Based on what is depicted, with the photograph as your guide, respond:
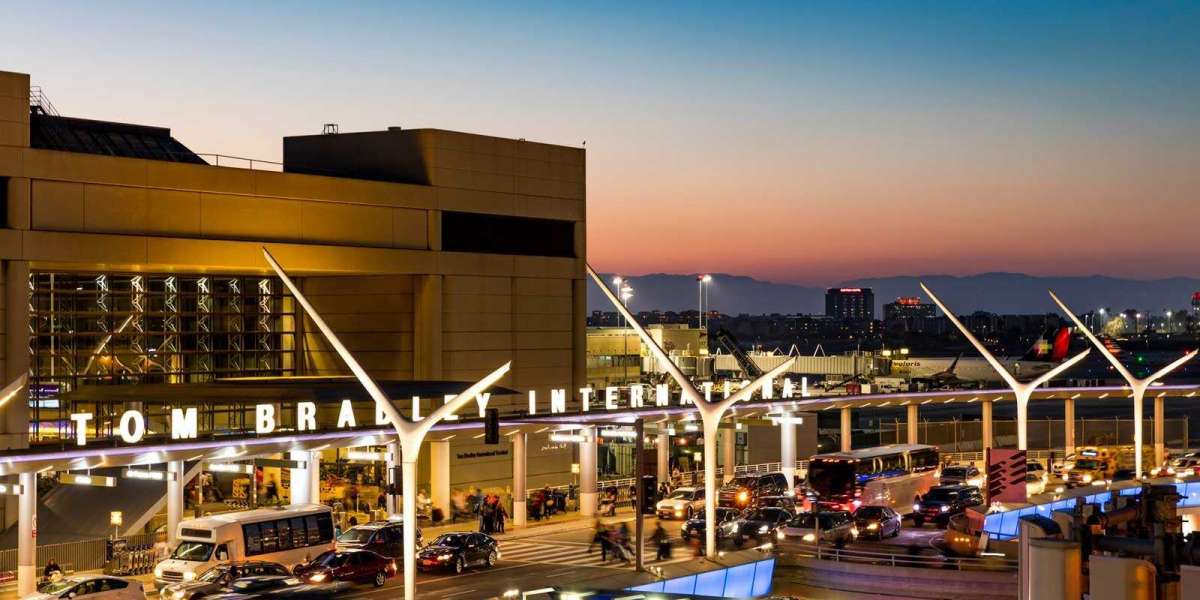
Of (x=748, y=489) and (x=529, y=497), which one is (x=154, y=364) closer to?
(x=529, y=497)

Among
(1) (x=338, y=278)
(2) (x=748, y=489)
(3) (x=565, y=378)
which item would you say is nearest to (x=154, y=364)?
(1) (x=338, y=278)

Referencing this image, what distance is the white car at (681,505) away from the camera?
70.4 meters

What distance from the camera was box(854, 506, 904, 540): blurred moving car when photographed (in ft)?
198

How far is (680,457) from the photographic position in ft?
365

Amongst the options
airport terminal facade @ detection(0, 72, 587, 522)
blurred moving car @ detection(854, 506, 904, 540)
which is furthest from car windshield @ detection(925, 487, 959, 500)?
airport terminal facade @ detection(0, 72, 587, 522)

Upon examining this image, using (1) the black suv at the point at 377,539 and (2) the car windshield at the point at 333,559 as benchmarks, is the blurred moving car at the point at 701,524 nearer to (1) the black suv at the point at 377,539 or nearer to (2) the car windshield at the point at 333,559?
(1) the black suv at the point at 377,539

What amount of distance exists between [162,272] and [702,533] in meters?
31.2

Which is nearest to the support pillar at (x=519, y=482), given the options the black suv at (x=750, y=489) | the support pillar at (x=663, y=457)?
the black suv at (x=750, y=489)

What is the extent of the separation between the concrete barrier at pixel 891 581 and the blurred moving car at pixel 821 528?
22.6 ft

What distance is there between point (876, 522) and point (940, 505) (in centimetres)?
724

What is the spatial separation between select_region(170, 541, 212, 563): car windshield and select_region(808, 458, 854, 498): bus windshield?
30.4m

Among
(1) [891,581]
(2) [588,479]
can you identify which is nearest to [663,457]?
(2) [588,479]

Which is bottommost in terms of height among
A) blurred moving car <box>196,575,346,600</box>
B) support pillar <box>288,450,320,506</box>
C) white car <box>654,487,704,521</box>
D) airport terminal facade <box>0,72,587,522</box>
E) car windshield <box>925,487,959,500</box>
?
white car <box>654,487,704,521</box>

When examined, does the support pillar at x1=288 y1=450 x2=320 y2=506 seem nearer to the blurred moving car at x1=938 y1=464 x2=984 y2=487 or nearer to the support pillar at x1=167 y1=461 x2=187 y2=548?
the support pillar at x1=167 y1=461 x2=187 y2=548
